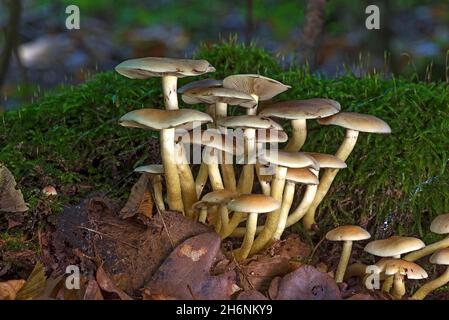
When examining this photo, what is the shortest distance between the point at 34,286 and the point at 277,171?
3.83ft

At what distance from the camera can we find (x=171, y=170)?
271cm

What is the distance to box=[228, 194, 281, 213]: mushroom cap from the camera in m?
2.40

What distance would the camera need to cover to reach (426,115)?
3.20m

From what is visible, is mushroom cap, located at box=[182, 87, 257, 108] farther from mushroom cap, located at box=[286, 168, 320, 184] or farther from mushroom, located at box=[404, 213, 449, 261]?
mushroom, located at box=[404, 213, 449, 261]

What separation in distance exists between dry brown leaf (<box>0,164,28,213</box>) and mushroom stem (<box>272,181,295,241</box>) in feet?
4.06

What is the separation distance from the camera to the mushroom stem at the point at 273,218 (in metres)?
2.60

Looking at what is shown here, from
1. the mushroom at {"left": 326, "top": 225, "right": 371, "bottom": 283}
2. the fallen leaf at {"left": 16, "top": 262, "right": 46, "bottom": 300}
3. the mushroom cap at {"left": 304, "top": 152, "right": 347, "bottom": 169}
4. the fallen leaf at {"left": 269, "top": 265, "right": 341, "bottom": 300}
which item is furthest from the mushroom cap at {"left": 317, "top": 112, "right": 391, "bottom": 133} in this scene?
the fallen leaf at {"left": 16, "top": 262, "right": 46, "bottom": 300}

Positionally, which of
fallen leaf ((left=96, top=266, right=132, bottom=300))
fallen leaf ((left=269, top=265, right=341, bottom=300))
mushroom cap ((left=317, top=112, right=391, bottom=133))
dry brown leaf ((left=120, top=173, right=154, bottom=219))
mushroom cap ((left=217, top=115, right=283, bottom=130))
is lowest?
fallen leaf ((left=269, top=265, right=341, bottom=300))

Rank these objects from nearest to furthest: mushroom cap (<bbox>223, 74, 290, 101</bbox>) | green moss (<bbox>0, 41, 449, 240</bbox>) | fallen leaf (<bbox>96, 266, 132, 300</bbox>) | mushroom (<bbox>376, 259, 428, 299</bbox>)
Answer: fallen leaf (<bbox>96, 266, 132, 300</bbox>) < mushroom (<bbox>376, 259, 428, 299</bbox>) < mushroom cap (<bbox>223, 74, 290, 101</bbox>) < green moss (<bbox>0, 41, 449, 240</bbox>)

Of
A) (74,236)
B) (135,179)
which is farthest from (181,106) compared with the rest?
(74,236)

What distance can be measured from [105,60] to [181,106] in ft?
18.3

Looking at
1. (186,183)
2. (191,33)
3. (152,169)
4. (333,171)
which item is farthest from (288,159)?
(191,33)

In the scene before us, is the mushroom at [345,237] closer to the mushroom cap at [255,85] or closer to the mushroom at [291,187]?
the mushroom at [291,187]
